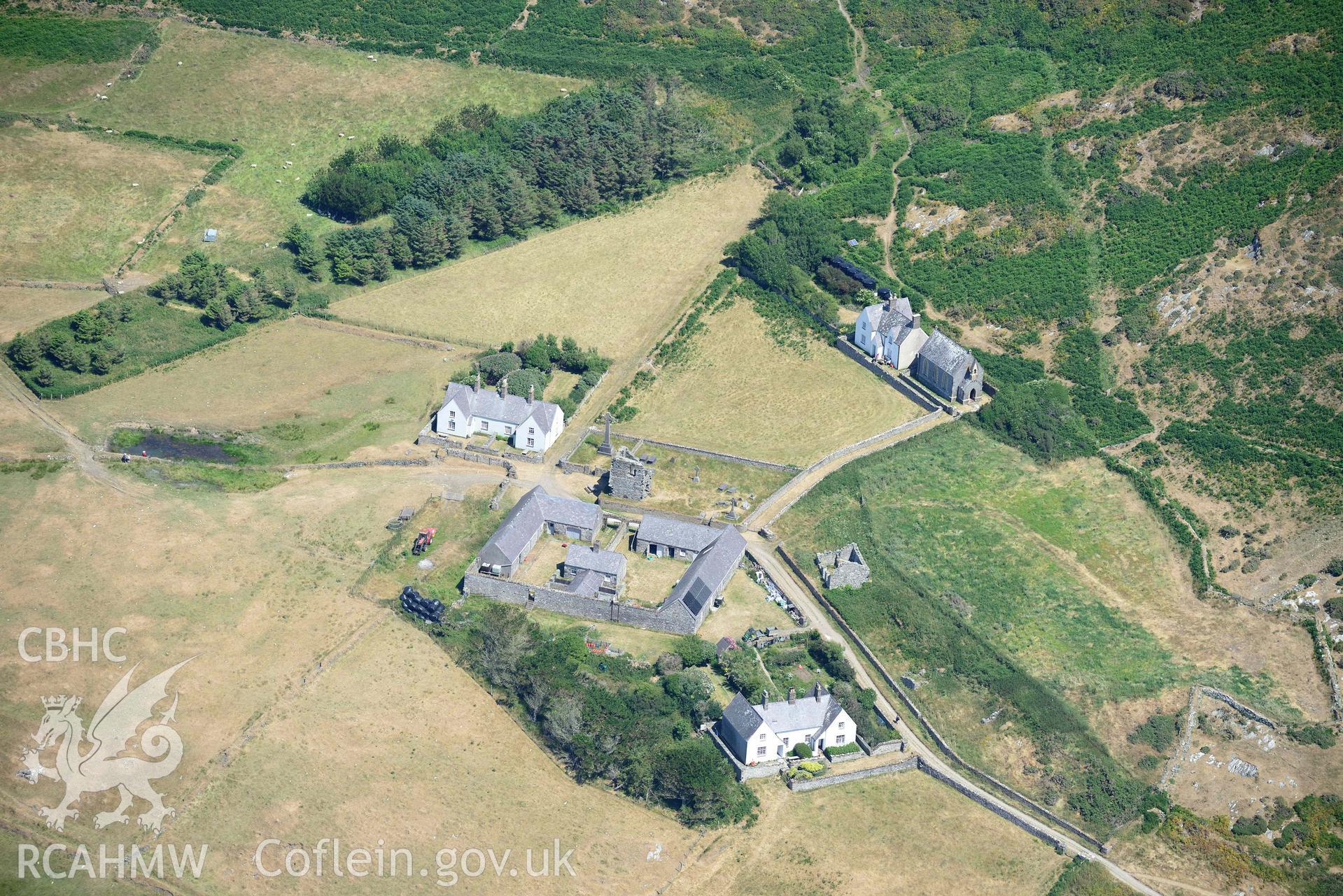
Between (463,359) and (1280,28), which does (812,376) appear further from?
(1280,28)

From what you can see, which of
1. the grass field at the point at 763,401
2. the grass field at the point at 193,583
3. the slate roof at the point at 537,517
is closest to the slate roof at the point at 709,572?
the slate roof at the point at 537,517

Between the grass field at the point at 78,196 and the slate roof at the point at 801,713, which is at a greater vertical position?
the slate roof at the point at 801,713

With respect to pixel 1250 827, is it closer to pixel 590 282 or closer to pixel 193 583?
pixel 193 583

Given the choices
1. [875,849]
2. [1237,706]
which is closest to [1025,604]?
[1237,706]

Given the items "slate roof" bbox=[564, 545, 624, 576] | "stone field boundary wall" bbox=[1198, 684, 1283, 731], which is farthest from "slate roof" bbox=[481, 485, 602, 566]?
"stone field boundary wall" bbox=[1198, 684, 1283, 731]

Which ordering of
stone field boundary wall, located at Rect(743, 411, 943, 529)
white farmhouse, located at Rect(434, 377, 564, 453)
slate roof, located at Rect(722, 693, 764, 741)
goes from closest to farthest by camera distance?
slate roof, located at Rect(722, 693, 764, 741) → stone field boundary wall, located at Rect(743, 411, 943, 529) → white farmhouse, located at Rect(434, 377, 564, 453)

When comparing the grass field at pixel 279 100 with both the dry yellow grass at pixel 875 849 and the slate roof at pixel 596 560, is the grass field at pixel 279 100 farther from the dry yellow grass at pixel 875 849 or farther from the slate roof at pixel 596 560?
the dry yellow grass at pixel 875 849

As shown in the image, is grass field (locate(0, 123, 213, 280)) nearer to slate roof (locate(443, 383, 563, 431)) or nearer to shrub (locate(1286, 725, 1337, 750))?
slate roof (locate(443, 383, 563, 431))

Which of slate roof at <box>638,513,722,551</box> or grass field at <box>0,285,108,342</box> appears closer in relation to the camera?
slate roof at <box>638,513,722,551</box>
